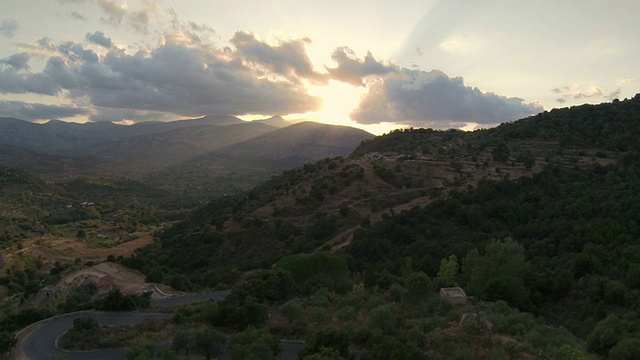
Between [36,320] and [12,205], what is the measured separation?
93256 mm

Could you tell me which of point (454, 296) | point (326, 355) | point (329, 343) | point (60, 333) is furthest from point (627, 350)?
point (60, 333)

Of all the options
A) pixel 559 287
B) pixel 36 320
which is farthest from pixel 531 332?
pixel 36 320

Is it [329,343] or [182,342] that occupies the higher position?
[329,343]

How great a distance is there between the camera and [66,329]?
28.2 metres

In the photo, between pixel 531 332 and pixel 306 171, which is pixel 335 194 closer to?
pixel 306 171

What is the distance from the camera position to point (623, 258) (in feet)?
119

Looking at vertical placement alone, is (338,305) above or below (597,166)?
below

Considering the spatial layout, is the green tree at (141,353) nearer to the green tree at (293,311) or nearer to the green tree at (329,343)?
the green tree at (329,343)

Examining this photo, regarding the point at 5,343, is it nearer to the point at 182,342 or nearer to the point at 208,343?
the point at 182,342

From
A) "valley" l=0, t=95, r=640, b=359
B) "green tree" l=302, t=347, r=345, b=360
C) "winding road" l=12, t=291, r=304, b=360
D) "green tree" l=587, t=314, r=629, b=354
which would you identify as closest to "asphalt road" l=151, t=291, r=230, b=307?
"winding road" l=12, t=291, r=304, b=360

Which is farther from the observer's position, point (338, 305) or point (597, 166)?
point (597, 166)

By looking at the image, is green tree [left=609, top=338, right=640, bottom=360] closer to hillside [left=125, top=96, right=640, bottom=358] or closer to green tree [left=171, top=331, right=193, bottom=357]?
hillside [left=125, top=96, right=640, bottom=358]

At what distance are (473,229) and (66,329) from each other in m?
39.3

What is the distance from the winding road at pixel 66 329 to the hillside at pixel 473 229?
3486 millimetres
